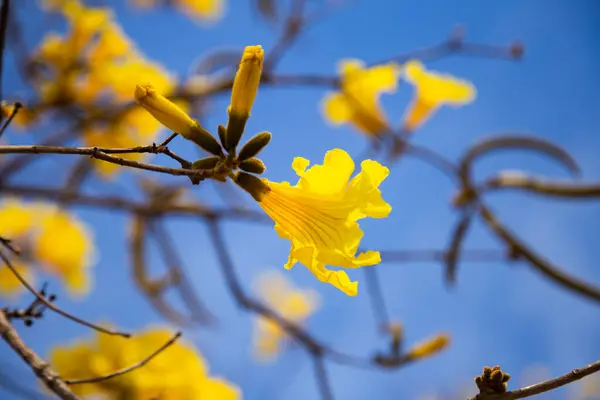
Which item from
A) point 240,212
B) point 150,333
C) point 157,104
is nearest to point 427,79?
point 240,212

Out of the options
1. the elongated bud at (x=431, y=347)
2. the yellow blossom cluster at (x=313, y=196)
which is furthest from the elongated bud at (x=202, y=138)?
the elongated bud at (x=431, y=347)

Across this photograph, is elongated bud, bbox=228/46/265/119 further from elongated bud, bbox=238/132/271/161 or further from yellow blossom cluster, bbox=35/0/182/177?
yellow blossom cluster, bbox=35/0/182/177

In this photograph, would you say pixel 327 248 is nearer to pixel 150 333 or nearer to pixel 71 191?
pixel 150 333

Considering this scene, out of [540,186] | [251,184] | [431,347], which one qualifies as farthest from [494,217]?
[251,184]

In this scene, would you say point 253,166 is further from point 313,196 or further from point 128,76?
point 128,76

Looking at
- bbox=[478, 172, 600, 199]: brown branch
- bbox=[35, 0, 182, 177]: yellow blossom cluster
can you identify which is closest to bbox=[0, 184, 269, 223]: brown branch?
bbox=[35, 0, 182, 177]: yellow blossom cluster

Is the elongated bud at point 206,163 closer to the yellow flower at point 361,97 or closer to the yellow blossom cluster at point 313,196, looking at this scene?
the yellow blossom cluster at point 313,196
